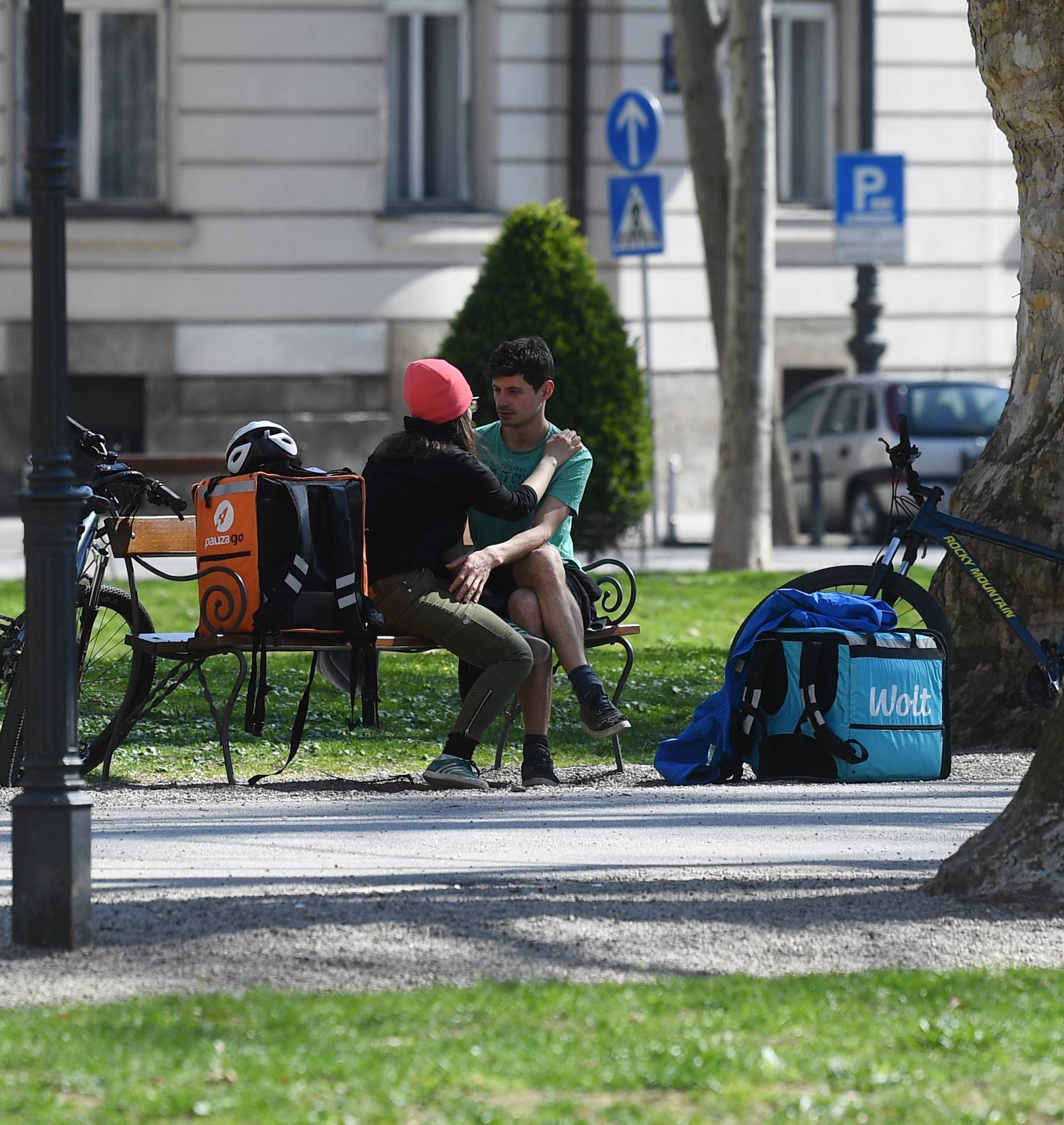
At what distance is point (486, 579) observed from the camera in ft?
25.6

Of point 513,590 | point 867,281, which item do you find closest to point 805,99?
point 867,281

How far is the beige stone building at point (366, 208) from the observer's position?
22.2m

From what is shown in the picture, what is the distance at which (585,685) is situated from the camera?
25.6 ft

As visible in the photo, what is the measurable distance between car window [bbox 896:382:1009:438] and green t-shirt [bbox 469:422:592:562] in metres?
12.9

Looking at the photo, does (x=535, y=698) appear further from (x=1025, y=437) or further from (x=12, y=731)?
(x=1025, y=437)

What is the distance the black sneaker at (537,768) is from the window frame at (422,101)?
52.7 feet

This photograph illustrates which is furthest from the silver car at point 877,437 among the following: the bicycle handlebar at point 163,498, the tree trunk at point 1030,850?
the tree trunk at point 1030,850

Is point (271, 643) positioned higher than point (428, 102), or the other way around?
point (428, 102)

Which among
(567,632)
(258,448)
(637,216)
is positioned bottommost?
(567,632)

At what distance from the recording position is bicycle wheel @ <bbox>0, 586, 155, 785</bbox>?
24.8 feet

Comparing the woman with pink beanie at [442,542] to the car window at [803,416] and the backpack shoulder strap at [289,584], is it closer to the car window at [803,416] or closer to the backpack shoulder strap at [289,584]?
the backpack shoulder strap at [289,584]

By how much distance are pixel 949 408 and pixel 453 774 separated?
14.0 metres

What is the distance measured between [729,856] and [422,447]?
2075mm

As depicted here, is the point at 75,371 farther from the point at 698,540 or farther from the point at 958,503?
the point at 958,503
